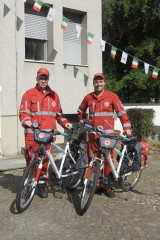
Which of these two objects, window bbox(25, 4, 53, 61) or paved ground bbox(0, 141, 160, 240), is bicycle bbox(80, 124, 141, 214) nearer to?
paved ground bbox(0, 141, 160, 240)

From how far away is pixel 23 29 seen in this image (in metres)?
9.98

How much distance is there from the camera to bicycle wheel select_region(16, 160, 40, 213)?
4.45 metres

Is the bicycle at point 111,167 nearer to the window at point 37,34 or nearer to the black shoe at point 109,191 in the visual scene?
the black shoe at point 109,191

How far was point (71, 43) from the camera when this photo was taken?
36.9 feet

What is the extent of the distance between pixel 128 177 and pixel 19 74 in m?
5.66

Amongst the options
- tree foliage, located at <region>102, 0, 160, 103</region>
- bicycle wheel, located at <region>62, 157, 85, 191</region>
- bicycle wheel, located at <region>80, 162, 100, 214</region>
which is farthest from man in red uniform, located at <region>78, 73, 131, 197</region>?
tree foliage, located at <region>102, 0, 160, 103</region>

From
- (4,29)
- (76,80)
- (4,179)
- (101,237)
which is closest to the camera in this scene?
(101,237)

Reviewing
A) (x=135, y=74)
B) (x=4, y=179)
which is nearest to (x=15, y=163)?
(x=4, y=179)

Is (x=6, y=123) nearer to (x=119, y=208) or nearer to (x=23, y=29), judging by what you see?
(x=23, y=29)

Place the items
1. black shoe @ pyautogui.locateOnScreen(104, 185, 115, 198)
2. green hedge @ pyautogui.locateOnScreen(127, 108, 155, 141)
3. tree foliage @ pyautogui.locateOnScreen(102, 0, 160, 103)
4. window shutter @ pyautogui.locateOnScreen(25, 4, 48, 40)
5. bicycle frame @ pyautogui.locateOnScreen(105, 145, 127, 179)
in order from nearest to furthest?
bicycle frame @ pyautogui.locateOnScreen(105, 145, 127, 179) < black shoe @ pyautogui.locateOnScreen(104, 185, 115, 198) < window shutter @ pyautogui.locateOnScreen(25, 4, 48, 40) < green hedge @ pyautogui.locateOnScreen(127, 108, 155, 141) < tree foliage @ pyautogui.locateOnScreen(102, 0, 160, 103)

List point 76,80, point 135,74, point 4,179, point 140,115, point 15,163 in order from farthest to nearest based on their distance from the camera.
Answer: point 135,74, point 140,115, point 76,80, point 15,163, point 4,179

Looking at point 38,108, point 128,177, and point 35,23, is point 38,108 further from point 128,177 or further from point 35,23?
point 35,23

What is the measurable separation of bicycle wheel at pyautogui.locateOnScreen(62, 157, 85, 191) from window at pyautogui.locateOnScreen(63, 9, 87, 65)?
6.31 meters

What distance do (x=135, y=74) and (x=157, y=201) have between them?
17.9 meters
